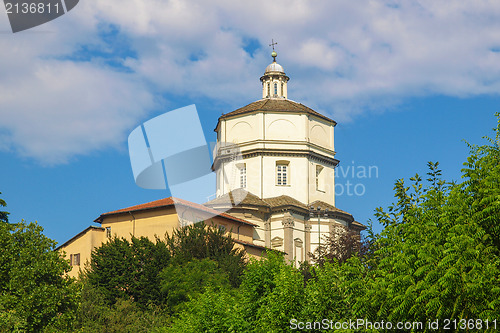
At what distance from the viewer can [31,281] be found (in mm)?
37000

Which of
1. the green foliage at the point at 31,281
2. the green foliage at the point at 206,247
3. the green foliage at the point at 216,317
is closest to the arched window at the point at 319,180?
the green foliage at the point at 206,247

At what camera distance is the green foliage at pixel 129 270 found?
167 feet

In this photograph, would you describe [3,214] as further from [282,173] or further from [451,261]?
[451,261]

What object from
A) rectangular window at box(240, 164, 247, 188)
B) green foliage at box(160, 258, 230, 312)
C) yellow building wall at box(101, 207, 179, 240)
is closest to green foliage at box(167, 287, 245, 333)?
green foliage at box(160, 258, 230, 312)

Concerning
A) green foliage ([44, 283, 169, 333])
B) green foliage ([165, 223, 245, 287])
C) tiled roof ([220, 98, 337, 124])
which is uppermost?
tiled roof ([220, 98, 337, 124])

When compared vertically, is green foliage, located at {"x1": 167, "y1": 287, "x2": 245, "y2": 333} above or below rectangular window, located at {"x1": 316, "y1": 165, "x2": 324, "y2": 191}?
below

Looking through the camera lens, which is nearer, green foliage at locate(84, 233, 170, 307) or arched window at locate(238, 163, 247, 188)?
green foliage at locate(84, 233, 170, 307)

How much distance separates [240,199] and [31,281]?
33.4m

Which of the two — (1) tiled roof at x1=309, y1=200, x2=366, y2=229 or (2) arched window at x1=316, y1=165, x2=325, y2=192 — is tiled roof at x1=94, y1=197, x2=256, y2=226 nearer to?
(1) tiled roof at x1=309, y1=200, x2=366, y2=229

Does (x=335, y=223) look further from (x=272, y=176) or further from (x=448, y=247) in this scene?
(x=448, y=247)

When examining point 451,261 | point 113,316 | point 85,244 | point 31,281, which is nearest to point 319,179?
point 85,244

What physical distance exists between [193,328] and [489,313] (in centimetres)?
1794

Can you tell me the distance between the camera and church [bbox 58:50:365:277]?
64.8 metres

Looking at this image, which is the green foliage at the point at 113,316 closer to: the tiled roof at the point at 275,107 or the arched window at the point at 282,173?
the arched window at the point at 282,173
